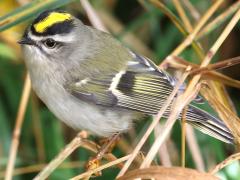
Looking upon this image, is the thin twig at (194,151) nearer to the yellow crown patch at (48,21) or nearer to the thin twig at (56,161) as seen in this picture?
the thin twig at (56,161)

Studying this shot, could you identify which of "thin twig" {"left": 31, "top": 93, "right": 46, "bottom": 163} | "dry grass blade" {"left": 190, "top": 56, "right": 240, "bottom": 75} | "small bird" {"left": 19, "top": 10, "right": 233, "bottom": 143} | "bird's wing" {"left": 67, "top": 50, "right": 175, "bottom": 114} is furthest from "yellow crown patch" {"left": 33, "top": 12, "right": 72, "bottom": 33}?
"thin twig" {"left": 31, "top": 93, "right": 46, "bottom": 163}

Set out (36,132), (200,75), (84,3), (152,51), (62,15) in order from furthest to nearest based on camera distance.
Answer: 1. (152,51)
2. (36,132)
3. (84,3)
4. (62,15)
5. (200,75)

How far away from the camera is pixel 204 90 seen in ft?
5.96

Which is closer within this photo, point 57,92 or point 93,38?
point 57,92

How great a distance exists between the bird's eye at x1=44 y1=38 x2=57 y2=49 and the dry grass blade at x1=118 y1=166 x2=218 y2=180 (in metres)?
0.89

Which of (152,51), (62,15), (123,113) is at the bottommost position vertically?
(123,113)

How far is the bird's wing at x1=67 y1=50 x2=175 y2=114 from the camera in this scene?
2275 mm

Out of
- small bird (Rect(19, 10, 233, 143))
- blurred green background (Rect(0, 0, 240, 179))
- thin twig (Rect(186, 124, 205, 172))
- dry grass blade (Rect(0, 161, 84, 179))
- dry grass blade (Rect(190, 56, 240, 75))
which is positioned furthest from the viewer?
blurred green background (Rect(0, 0, 240, 179))

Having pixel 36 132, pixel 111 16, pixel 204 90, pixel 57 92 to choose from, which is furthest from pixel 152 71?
pixel 111 16

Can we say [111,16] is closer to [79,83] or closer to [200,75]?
[79,83]

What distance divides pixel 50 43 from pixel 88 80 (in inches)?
8.5

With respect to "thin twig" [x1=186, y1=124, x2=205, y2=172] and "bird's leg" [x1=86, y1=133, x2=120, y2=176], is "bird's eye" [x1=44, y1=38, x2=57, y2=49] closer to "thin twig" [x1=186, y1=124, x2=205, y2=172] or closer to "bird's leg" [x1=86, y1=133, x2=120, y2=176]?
"bird's leg" [x1=86, y1=133, x2=120, y2=176]

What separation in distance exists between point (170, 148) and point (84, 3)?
873mm

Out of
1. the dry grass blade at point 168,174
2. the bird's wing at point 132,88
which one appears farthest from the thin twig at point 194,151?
the dry grass blade at point 168,174
